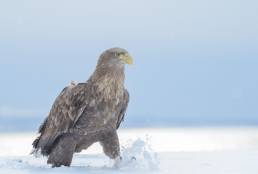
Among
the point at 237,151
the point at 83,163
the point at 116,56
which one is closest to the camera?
the point at 116,56

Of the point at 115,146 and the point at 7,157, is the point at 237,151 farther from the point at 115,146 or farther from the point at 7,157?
the point at 7,157

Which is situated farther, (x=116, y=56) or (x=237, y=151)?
(x=237, y=151)

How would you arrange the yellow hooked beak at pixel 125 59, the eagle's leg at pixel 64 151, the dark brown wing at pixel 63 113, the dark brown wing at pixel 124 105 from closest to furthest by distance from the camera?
the yellow hooked beak at pixel 125 59 < the dark brown wing at pixel 63 113 < the eagle's leg at pixel 64 151 < the dark brown wing at pixel 124 105

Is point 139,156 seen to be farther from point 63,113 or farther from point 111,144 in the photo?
point 63,113

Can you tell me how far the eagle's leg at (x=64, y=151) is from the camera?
37.2 ft

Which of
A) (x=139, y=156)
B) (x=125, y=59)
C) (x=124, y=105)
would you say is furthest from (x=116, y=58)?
(x=139, y=156)

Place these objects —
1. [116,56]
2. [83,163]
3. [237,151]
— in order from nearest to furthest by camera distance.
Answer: [116,56]
[83,163]
[237,151]

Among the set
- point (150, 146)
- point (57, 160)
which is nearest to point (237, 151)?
point (150, 146)

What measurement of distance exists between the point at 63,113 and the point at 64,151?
53 cm

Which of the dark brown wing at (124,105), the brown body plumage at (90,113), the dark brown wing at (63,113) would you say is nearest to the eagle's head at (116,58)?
the brown body plumage at (90,113)

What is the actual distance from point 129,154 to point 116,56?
1.42 m

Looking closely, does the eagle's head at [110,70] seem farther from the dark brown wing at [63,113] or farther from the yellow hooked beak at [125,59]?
the dark brown wing at [63,113]

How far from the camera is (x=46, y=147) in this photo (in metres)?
11.6

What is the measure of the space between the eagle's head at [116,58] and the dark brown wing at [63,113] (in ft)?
1.54
